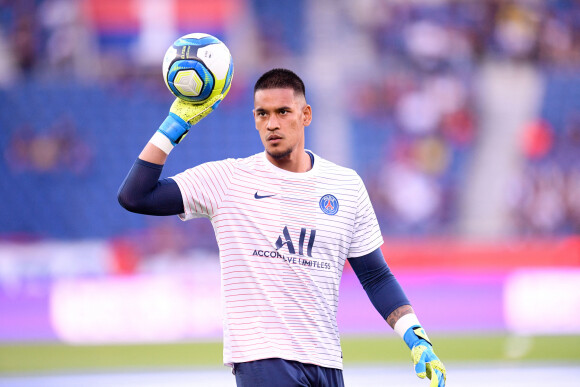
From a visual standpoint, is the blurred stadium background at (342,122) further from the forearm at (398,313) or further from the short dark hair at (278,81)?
the short dark hair at (278,81)

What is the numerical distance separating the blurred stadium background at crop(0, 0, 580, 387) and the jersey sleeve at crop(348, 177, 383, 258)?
335 inches

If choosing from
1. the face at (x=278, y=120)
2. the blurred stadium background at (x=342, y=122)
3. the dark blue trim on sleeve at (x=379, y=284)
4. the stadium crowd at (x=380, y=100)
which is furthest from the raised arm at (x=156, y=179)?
the stadium crowd at (x=380, y=100)

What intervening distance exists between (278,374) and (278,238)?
609 millimetres

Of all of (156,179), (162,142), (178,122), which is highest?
(178,122)

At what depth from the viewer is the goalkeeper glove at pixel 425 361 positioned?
3.94 metres

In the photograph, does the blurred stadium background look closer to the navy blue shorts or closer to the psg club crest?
the psg club crest

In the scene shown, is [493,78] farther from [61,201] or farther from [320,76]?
[61,201]

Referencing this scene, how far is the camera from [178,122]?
13.0 ft

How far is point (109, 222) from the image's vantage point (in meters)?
17.1

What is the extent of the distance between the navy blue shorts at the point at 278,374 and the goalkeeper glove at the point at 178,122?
1030mm

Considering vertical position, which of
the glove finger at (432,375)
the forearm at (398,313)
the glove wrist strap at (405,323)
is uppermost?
→ the forearm at (398,313)

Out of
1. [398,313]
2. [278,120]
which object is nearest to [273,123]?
[278,120]

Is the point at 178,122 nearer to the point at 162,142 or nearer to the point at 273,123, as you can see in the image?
the point at 162,142

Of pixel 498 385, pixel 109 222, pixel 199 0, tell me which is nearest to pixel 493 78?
pixel 199 0
